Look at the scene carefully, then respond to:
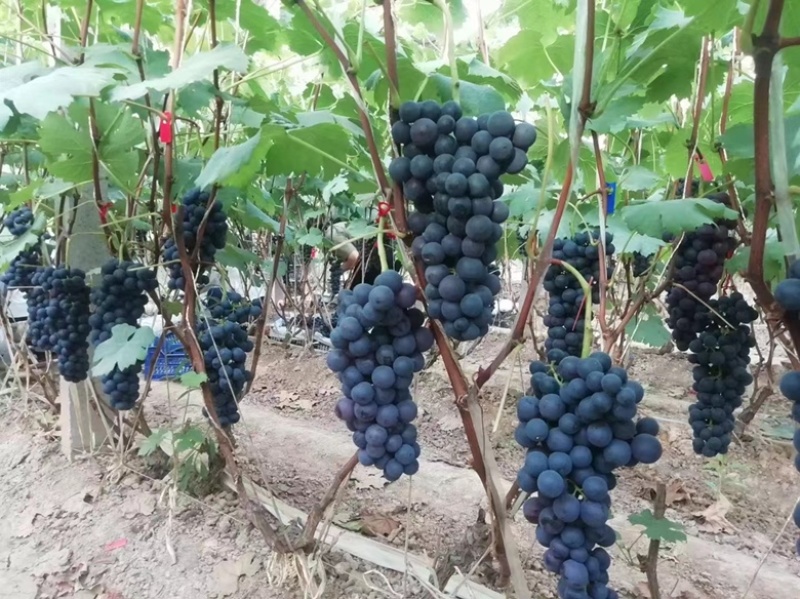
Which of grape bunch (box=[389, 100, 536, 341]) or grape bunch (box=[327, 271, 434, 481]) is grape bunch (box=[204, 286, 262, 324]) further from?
grape bunch (box=[389, 100, 536, 341])

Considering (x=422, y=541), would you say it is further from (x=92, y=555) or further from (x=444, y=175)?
(x=444, y=175)

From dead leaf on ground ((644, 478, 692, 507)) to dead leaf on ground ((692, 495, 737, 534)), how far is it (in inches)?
3.3

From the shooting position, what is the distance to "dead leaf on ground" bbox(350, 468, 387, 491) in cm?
216

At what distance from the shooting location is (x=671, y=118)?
1713mm

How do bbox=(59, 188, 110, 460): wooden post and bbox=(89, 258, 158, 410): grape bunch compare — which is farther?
bbox=(59, 188, 110, 460): wooden post

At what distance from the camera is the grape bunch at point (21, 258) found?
1955 mm

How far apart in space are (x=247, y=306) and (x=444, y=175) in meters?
1.12

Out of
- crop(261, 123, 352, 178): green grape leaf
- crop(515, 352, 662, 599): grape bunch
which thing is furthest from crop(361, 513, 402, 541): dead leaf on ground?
crop(261, 123, 352, 178): green grape leaf

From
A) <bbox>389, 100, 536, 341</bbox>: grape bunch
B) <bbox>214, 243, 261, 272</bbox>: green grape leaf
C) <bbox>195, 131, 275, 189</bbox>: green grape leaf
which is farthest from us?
<bbox>214, 243, 261, 272</bbox>: green grape leaf

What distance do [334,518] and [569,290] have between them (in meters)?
1.07

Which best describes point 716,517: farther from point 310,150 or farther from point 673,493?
point 310,150

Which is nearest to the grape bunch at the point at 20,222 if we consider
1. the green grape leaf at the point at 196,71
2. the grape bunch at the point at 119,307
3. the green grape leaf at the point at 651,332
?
the grape bunch at the point at 119,307

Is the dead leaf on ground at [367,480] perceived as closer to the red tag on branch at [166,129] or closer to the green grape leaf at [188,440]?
the green grape leaf at [188,440]

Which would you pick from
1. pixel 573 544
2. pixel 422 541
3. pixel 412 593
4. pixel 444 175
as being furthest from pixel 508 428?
pixel 444 175
